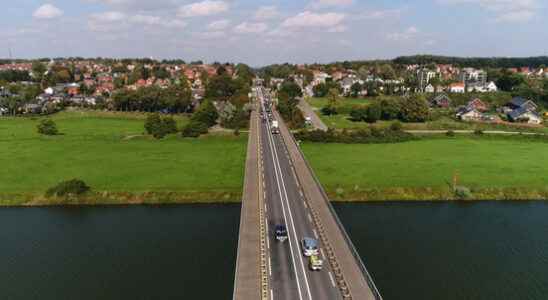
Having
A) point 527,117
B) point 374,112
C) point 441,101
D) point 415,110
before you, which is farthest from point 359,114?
point 441,101

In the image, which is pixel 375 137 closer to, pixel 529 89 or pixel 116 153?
pixel 116 153

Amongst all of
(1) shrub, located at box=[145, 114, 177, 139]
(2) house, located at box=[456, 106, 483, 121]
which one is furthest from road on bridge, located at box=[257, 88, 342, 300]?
(2) house, located at box=[456, 106, 483, 121]

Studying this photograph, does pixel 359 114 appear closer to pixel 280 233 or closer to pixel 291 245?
pixel 280 233

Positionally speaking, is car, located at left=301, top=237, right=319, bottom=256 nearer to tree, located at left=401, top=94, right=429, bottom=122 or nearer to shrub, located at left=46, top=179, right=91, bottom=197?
shrub, located at left=46, top=179, right=91, bottom=197

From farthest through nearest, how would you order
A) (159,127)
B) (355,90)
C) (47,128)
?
(355,90) → (47,128) → (159,127)

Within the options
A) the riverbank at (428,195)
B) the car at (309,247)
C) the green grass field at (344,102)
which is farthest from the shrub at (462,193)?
the green grass field at (344,102)

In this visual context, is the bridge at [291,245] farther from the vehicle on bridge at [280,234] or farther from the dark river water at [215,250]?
the dark river water at [215,250]

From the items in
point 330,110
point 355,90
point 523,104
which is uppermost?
point 355,90
